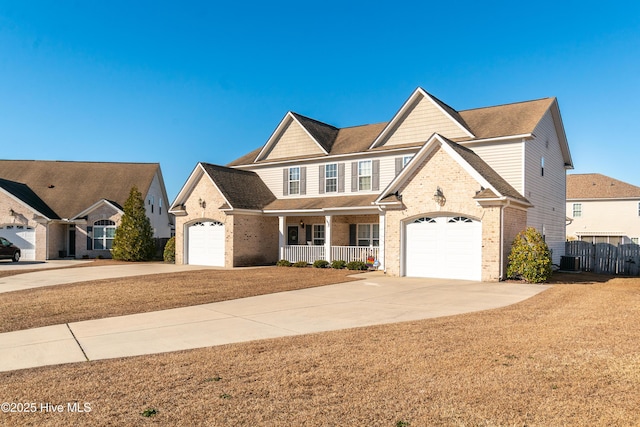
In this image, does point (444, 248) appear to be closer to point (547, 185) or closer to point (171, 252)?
point (547, 185)

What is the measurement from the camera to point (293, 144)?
28719 millimetres

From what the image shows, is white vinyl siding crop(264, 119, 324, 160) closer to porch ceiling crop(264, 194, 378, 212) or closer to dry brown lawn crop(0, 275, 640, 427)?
porch ceiling crop(264, 194, 378, 212)

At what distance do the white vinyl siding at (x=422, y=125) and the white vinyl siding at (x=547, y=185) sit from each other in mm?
3955

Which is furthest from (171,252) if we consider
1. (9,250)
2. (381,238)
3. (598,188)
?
(598,188)

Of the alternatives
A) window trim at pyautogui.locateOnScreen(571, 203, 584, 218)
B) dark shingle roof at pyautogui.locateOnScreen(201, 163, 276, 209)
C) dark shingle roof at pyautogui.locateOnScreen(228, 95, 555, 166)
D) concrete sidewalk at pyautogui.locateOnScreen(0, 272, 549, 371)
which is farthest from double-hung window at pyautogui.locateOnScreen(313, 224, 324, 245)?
window trim at pyautogui.locateOnScreen(571, 203, 584, 218)

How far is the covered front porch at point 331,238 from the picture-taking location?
24.6 meters

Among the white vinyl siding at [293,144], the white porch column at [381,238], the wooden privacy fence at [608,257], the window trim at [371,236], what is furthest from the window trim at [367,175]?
the wooden privacy fence at [608,257]

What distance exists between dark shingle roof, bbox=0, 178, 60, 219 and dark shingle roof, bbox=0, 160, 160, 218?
443mm

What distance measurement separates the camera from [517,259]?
57.7ft

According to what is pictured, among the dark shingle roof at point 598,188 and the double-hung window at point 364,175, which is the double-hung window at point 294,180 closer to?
the double-hung window at point 364,175

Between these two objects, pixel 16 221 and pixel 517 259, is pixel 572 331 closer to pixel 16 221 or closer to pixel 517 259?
pixel 517 259

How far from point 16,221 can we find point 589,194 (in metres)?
46.8

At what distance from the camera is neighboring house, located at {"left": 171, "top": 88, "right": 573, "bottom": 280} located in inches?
732

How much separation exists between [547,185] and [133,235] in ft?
82.1
